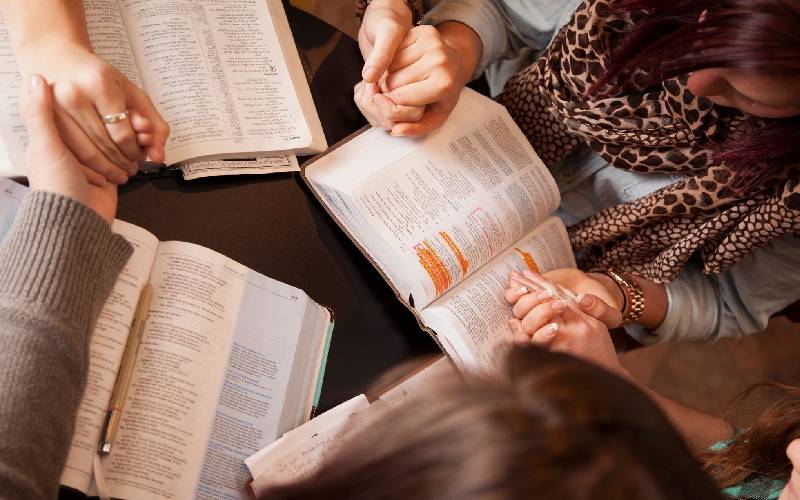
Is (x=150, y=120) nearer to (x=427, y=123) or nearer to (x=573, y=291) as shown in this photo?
(x=427, y=123)

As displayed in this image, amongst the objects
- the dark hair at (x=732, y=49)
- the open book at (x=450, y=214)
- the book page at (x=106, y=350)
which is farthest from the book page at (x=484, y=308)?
the book page at (x=106, y=350)

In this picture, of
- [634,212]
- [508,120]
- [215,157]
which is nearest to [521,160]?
[508,120]

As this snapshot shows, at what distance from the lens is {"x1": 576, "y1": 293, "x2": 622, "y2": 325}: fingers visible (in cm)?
86

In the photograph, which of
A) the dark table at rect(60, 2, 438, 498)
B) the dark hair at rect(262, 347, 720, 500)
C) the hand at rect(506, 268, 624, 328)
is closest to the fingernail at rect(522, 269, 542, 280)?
the hand at rect(506, 268, 624, 328)

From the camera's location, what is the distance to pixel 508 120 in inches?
36.1

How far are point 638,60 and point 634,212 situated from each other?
259 millimetres

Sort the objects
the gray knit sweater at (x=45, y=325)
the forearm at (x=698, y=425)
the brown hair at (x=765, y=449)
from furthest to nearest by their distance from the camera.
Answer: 1. the forearm at (x=698, y=425)
2. the brown hair at (x=765, y=449)
3. the gray knit sweater at (x=45, y=325)

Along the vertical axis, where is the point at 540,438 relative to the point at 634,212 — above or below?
above

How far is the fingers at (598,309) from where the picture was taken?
86cm

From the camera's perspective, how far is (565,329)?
0.85m

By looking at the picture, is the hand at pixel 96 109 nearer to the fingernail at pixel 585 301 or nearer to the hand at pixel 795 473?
the fingernail at pixel 585 301

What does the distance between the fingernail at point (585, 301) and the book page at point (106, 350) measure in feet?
1.73

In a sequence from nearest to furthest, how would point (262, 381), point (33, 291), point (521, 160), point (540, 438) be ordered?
point (540, 438) → point (33, 291) → point (262, 381) → point (521, 160)

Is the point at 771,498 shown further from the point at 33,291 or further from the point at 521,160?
the point at 33,291
